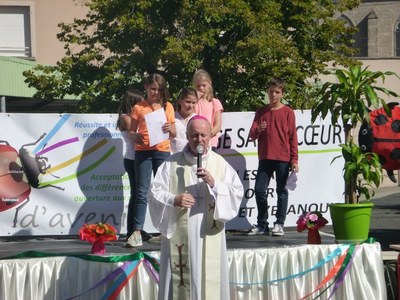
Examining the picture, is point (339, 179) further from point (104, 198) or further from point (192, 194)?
point (192, 194)

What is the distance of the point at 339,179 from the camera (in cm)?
1162

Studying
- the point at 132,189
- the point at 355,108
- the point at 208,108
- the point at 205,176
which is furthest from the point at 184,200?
the point at 208,108

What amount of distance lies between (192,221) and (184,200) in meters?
0.39

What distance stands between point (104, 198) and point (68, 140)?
0.77 m

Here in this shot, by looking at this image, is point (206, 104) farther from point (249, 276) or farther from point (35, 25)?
point (35, 25)

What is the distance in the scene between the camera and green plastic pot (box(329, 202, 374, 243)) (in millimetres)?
9047

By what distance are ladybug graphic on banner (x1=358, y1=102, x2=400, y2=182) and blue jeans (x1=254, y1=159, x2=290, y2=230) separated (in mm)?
931

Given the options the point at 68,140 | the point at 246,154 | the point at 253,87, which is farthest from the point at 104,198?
the point at 253,87

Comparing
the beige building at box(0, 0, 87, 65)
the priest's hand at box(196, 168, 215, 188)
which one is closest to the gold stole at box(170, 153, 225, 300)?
the priest's hand at box(196, 168, 215, 188)

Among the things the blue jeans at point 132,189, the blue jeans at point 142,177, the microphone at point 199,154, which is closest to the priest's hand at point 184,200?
the microphone at point 199,154

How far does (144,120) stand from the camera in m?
9.73

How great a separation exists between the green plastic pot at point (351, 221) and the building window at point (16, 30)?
26176 mm

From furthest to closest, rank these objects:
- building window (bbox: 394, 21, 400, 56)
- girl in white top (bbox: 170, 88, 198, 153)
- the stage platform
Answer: building window (bbox: 394, 21, 400, 56) < girl in white top (bbox: 170, 88, 198, 153) < the stage platform

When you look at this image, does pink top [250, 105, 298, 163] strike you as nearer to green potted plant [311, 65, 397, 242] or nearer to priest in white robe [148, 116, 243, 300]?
green potted plant [311, 65, 397, 242]
